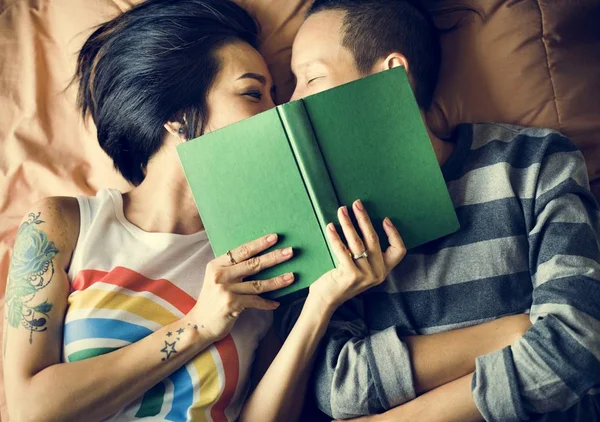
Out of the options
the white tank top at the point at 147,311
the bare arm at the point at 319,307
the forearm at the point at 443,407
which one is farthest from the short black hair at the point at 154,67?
the forearm at the point at 443,407

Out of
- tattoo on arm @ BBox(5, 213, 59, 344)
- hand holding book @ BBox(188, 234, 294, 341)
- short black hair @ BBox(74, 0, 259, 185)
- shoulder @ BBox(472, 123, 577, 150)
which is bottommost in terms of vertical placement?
hand holding book @ BBox(188, 234, 294, 341)

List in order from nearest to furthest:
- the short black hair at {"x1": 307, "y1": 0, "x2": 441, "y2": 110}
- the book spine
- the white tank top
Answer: the book spine
the white tank top
the short black hair at {"x1": 307, "y1": 0, "x2": 441, "y2": 110}

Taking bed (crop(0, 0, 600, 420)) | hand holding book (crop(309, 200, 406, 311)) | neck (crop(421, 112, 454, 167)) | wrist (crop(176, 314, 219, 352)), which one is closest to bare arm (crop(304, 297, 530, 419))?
hand holding book (crop(309, 200, 406, 311))

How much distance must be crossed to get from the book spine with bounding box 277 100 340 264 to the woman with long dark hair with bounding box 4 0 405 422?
27mm

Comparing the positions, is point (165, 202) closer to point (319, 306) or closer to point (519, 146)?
point (319, 306)

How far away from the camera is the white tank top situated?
1010mm

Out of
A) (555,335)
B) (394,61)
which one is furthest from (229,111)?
(555,335)

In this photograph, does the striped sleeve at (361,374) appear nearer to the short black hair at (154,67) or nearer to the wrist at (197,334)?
the wrist at (197,334)

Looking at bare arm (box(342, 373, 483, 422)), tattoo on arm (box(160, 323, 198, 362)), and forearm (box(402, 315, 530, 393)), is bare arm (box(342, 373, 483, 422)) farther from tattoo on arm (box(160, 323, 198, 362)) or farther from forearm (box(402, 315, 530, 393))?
tattoo on arm (box(160, 323, 198, 362))

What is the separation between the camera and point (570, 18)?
121 cm

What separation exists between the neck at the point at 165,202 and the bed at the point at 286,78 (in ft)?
0.52

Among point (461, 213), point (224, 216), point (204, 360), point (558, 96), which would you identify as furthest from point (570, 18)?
point (204, 360)

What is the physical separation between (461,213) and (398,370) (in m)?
0.30

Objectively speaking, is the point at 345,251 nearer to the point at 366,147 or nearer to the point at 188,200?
the point at 366,147
